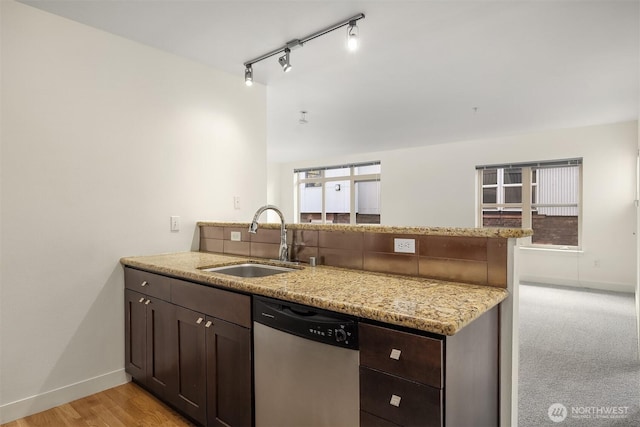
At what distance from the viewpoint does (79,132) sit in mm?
2287

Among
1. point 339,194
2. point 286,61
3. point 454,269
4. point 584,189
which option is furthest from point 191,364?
point 339,194

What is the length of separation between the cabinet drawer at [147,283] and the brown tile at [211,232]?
64 cm

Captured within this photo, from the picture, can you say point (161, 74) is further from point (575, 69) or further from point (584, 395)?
point (584, 395)

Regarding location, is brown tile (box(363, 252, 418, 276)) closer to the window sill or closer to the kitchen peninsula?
the kitchen peninsula

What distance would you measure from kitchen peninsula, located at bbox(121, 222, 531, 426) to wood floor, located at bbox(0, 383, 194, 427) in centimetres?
12

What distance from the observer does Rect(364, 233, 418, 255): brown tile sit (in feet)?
6.09

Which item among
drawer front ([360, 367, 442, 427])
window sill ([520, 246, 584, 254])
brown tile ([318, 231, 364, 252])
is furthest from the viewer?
window sill ([520, 246, 584, 254])

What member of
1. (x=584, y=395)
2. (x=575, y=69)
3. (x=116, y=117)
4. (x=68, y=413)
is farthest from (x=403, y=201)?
(x=68, y=413)

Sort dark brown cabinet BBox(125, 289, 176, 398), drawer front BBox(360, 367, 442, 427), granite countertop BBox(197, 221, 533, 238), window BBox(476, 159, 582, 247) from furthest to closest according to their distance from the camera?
window BBox(476, 159, 582, 247), dark brown cabinet BBox(125, 289, 176, 398), granite countertop BBox(197, 221, 533, 238), drawer front BBox(360, 367, 442, 427)

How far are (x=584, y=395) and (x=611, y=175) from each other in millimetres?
4166

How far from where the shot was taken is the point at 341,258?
2.06 m

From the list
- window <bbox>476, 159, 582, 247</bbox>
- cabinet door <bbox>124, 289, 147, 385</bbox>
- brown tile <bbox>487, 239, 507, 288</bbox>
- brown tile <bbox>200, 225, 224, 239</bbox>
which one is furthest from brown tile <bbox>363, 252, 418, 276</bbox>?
window <bbox>476, 159, 582, 247</bbox>

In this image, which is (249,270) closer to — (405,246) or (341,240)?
(341,240)

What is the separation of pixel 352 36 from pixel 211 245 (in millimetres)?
1862
